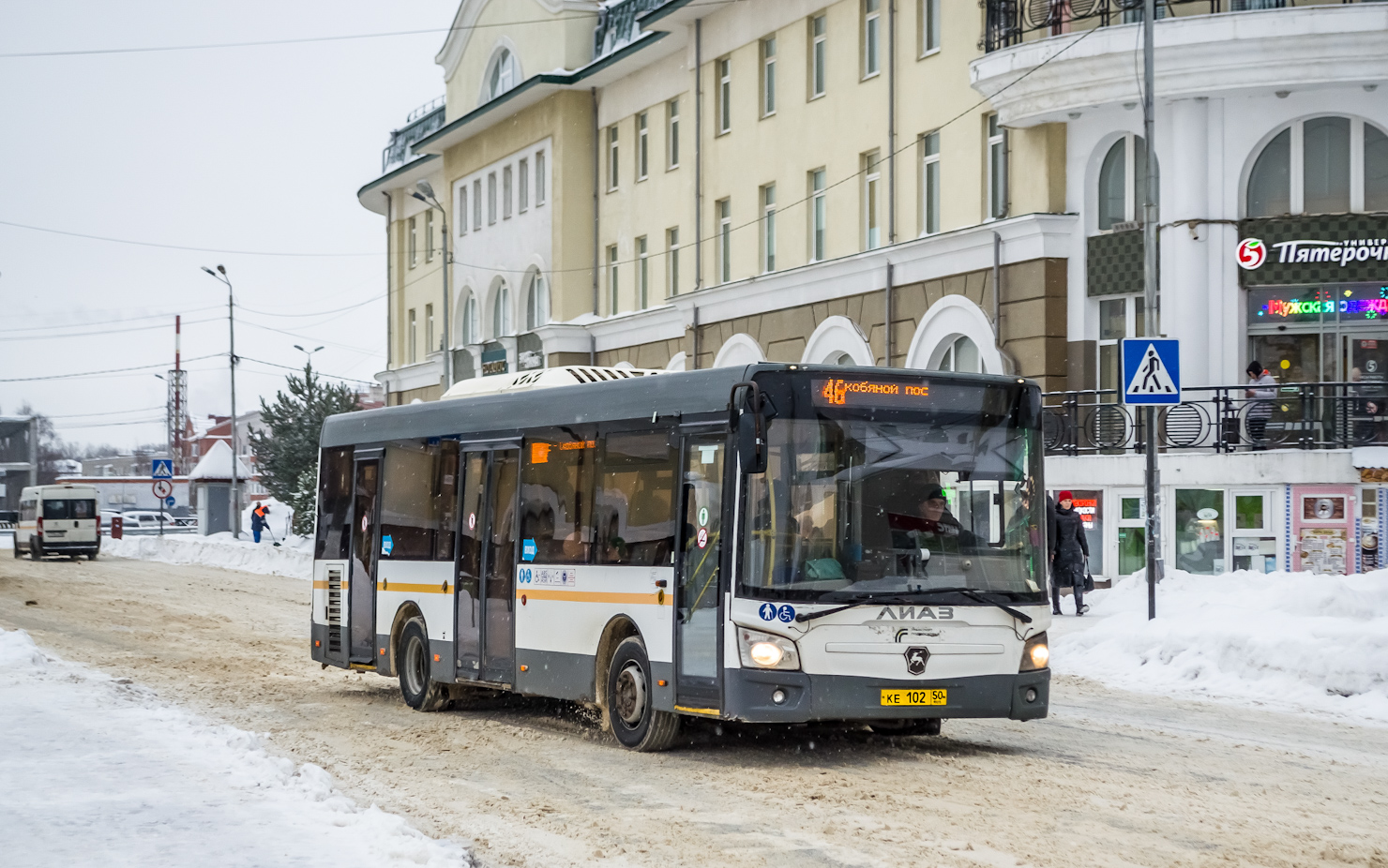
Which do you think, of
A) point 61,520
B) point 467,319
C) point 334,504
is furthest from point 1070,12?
point 61,520

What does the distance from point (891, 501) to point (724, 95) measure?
2991 centimetres

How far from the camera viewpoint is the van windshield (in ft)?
186

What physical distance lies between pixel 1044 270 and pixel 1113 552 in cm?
466

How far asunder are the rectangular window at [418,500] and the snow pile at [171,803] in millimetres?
2976

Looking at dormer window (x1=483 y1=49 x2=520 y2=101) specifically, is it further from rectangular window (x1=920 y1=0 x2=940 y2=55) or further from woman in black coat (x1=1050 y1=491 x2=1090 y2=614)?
woman in black coat (x1=1050 y1=491 x2=1090 y2=614)

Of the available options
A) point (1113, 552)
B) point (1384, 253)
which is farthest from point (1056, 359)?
point (1384, 253)

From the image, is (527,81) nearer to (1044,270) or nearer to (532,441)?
(1044,270)

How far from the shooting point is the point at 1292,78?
26609 mm

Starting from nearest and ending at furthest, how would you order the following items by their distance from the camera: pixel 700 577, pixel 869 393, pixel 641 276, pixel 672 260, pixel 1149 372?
pixel 869 393
pixel 700 577
pixel 1149 372
pixel 672 260
pixel 641 276

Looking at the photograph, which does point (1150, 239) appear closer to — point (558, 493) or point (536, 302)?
point (558, 493)

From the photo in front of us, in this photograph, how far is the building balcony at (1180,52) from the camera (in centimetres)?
2623

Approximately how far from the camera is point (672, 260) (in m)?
43.4

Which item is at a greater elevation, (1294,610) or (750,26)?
(750,26)

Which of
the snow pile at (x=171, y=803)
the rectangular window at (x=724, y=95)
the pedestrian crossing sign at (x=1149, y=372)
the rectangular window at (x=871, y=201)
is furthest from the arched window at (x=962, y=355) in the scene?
the snow pile at (x=171, y=803)
